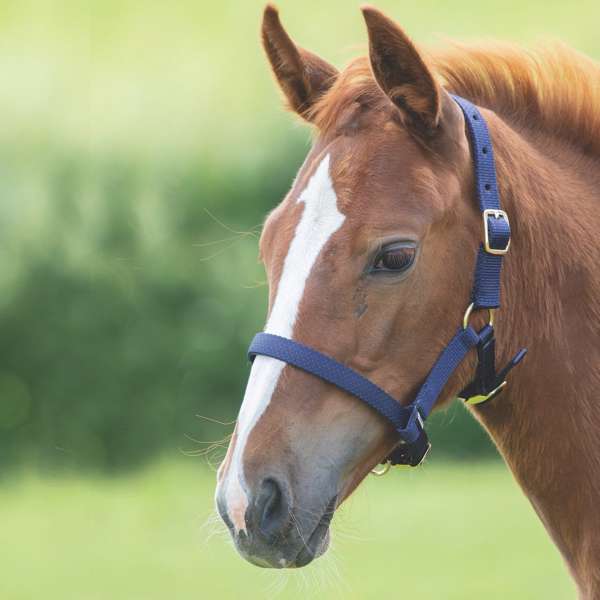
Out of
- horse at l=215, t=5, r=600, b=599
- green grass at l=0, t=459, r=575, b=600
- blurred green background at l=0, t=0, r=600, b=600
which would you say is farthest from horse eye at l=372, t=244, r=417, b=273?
blurred green background at l=0, t=0, r=600, b=600

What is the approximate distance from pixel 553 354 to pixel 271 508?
1.02 meters

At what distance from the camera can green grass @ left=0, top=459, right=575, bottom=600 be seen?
317 inches

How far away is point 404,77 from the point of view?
315 centimetres

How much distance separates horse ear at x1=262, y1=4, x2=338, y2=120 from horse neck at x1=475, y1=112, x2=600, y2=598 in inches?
25.4

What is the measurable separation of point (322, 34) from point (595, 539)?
11.4 meters

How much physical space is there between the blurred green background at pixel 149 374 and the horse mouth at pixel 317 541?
16.8 feet

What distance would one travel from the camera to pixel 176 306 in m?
10.5

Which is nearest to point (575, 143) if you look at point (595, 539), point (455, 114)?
point (455, 114)

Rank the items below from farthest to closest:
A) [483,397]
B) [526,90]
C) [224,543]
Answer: [224,543] → [526,90] → [483,397]

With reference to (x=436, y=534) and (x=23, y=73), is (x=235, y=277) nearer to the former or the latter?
(x=436, y=534)

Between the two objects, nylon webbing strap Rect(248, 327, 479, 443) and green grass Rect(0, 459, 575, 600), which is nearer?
nylon webbing strap Rect(248, 327, 479, 443)

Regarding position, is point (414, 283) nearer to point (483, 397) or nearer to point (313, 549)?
point (483, 397)

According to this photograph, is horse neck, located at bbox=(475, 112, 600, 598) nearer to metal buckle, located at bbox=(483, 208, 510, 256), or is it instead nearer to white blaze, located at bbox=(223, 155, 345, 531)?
metal buckle, located at bbox=(483, 208, 510, 256)

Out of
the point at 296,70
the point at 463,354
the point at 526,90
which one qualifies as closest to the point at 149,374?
the point at 296,70
